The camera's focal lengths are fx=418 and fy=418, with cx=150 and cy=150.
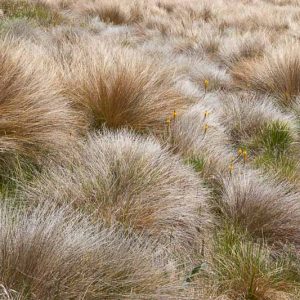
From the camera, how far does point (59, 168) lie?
7.69 feet

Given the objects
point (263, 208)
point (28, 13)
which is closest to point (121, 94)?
point (263, 208)

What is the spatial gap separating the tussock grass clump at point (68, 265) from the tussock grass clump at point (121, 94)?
5.37 feet

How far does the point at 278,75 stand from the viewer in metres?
4.86

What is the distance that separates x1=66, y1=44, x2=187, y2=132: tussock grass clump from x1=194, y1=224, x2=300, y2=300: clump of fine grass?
1475mm

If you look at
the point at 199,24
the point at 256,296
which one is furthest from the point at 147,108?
the point at 199,24

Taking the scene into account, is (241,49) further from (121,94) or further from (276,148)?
(121,94)

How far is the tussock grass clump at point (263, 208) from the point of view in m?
2.29

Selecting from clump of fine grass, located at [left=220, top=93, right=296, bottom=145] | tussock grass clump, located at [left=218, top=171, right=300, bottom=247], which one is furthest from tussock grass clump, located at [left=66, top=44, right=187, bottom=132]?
tussock grass clump, located at [left=218, top=171, right=300, bottom=247]

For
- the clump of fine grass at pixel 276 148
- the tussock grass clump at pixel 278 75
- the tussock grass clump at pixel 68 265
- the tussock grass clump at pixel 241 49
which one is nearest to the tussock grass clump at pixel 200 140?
the clump of fine grass at pixel 276 148

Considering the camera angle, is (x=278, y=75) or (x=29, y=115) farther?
(x=278, y=75)

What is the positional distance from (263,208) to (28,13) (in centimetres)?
699

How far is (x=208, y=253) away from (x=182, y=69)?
3878mm

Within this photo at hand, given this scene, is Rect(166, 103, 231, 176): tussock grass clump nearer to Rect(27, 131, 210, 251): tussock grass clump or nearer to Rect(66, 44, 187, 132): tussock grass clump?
Rect(66, 44, 187, 132): tussock grass clump

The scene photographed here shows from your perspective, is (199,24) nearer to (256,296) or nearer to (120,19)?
(120,19)
